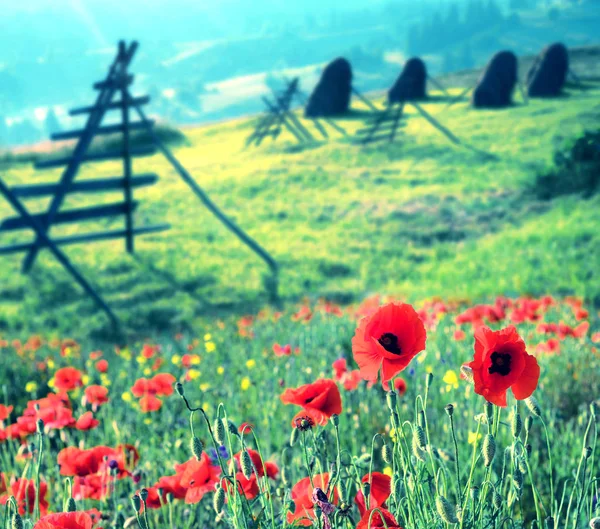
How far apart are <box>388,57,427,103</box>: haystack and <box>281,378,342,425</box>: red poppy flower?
7.32m

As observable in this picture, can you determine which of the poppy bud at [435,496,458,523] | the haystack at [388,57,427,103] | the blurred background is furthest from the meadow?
the blurred background

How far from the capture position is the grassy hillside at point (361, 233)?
6.43 metres

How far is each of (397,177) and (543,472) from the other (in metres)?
5.64

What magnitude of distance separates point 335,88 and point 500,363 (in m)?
8.44

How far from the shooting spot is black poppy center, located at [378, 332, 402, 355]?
1224 mm

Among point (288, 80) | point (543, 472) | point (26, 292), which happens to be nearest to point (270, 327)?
point (543, 472)

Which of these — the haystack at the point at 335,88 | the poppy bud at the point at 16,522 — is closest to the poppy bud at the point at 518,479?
the poppy bud at the point at 16,522

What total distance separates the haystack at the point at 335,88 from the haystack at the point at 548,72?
2.41m

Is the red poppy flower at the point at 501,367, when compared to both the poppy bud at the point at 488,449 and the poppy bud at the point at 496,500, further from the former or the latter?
the poppy bud at the point at 496,500

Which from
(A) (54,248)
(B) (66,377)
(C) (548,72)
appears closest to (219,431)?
(B) (66,377)

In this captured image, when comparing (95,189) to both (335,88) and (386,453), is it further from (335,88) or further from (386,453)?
(386,453)

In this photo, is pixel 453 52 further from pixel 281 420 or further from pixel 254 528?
pixel 254 528

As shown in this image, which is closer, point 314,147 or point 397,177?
point 397,177

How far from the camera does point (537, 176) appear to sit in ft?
23.3
